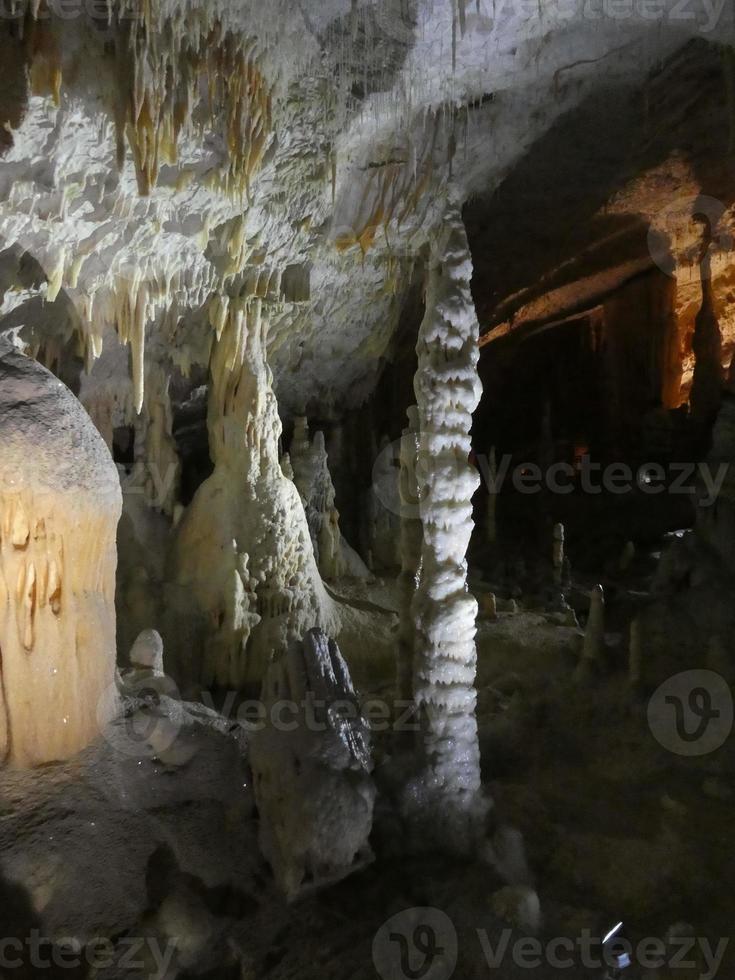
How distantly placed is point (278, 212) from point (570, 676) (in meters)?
6.28

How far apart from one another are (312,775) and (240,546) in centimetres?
436

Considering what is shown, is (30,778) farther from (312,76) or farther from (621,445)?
(621,445)

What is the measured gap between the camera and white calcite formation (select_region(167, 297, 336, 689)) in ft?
29.5

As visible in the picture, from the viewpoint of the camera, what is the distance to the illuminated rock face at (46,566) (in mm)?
5039

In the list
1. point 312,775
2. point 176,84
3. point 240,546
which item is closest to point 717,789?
point 312,775

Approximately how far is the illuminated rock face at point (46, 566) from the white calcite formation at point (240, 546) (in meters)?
3.52

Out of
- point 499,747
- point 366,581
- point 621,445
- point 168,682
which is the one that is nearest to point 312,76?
point 168,682

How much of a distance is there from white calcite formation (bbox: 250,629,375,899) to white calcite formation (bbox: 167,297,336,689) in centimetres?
301

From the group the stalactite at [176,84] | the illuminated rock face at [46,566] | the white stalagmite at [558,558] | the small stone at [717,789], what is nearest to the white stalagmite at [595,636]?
the small stone at [717,789]

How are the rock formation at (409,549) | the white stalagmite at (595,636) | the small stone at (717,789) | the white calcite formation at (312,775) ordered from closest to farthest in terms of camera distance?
1. the white calcite formation at (312,775)
2. the rock formation at (409,549)
3. the small stone at (717,789)
4. the white stalagmite at (595,636)

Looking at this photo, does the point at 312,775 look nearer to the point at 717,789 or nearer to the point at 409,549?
the point at 409,549

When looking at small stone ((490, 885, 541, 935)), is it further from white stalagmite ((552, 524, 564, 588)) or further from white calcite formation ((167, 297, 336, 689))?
white stalagmite ((552, 524, 564, 588))

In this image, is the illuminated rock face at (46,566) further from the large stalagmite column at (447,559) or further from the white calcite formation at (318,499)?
the white calcite formation at (318,499)

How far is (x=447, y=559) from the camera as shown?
6008mm
